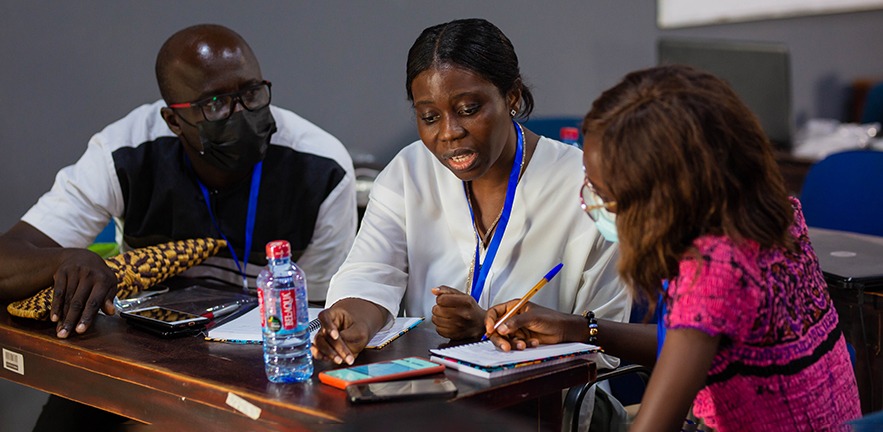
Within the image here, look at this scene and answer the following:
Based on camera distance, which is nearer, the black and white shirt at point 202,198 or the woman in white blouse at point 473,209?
the woman in white blouse at point 473,209

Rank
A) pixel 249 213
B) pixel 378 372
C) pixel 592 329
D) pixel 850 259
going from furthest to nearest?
1. pixel 249 213
2. pixel 850 259
3. pixel 592 329
4. pixel 378 372

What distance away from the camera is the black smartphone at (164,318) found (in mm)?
2072

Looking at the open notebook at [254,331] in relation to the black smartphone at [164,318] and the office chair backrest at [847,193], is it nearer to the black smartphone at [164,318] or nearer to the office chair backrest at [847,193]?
the black smartphone at [164,318]

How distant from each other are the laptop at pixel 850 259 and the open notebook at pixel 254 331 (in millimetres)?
1145

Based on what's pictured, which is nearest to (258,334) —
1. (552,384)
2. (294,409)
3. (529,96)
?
(294,409)

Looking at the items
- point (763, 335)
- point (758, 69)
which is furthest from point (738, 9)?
point (763, 335)

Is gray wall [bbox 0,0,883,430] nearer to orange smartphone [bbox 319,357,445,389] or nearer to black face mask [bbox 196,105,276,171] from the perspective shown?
black face mask [bbox 196,105,276,171]

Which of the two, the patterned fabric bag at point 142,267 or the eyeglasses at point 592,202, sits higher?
the eyeglasses at point 592,202

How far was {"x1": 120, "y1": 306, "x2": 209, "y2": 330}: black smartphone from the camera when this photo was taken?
2072 mm

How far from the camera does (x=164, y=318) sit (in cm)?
212

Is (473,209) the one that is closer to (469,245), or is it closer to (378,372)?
(469,245)

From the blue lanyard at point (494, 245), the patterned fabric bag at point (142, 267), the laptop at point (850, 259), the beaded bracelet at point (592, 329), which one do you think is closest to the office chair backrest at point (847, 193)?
the laptop at point (850, 259)

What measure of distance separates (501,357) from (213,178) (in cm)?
143

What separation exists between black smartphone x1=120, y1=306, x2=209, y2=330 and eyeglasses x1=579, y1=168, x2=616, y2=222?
962 mm
